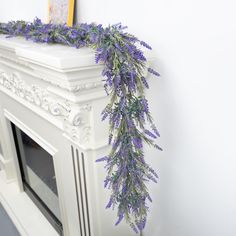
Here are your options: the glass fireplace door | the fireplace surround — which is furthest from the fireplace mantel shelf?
the glass fireplace door

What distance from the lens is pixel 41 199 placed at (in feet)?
6.24

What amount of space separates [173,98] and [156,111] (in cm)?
10

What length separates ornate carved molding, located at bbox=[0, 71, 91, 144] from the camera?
0.90 meters

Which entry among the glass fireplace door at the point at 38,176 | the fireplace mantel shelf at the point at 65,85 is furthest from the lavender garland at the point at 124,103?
the glass fireplace door at the point at 38,176

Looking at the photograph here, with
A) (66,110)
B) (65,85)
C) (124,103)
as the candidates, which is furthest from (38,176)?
(124,103)

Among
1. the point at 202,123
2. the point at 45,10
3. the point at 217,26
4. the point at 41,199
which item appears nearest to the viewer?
the point at 217,26

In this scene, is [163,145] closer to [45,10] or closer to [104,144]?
[104,144]

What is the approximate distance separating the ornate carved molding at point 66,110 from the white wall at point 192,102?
10.1 inches

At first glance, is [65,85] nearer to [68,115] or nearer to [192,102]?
[68,115]

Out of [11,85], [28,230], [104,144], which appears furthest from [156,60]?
[28,230]

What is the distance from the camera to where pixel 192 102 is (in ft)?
2.59

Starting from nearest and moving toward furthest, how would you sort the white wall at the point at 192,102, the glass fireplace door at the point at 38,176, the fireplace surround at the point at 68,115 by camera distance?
the white wall at the point at 192,102, the fireplace surround at the point at 68,115, the glass fireplace door at the point at 38,176

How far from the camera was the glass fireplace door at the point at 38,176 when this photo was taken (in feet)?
5.37

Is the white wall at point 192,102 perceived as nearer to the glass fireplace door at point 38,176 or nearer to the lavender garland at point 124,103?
the lavender garland at point 124,103
